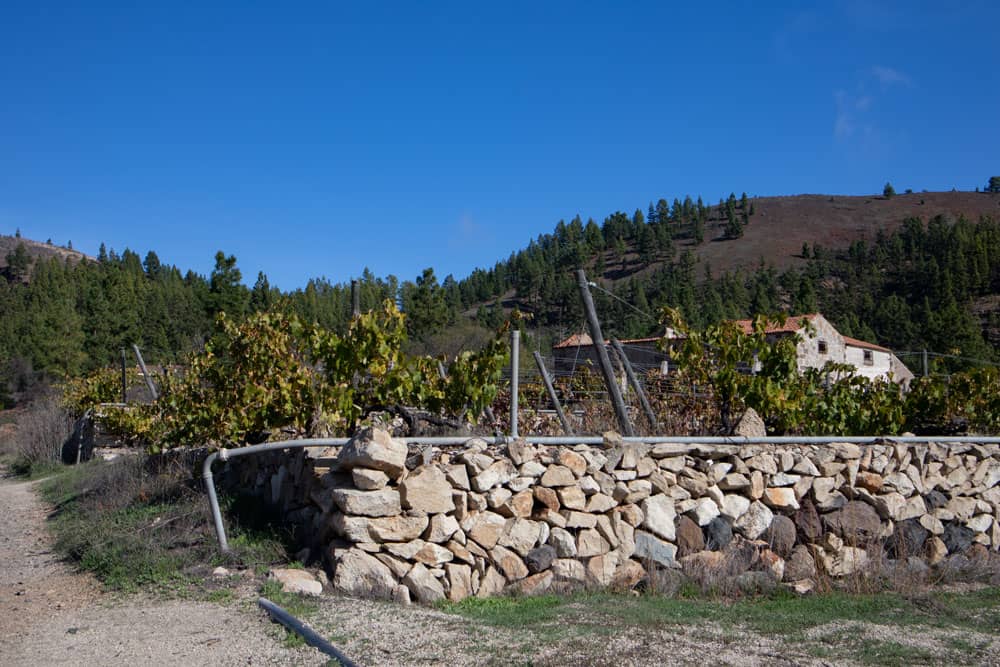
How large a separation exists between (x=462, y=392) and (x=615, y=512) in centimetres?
199

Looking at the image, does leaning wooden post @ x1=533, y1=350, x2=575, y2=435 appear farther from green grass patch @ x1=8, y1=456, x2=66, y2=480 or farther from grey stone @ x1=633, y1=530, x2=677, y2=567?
green grass patch @ x1=8, y1=456, x2=66, y2=480

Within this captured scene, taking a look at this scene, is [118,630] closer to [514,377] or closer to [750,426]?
[514,377]

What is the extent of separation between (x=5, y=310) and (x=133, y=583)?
58.0m

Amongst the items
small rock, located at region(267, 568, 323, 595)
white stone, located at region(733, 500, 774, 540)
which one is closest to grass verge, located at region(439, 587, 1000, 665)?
white stone, located at region(733, 500, 774, 540)

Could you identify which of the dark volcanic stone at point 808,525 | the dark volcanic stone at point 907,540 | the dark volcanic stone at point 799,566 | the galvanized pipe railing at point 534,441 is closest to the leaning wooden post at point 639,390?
the galvanized pipe railing at point 534,441

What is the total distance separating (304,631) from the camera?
4758 mm

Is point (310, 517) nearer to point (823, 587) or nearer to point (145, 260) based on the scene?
point (823, 587)

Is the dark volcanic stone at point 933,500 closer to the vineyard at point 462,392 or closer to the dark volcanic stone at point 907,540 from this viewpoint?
the dark volcanic stone at point 907,540

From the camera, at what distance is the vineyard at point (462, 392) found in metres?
7.98

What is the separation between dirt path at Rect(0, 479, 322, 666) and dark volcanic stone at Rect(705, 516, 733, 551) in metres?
4.15

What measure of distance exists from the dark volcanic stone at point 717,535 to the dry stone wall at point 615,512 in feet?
0.04

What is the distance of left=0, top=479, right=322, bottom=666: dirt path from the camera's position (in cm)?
459

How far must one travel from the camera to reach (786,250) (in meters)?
87.6

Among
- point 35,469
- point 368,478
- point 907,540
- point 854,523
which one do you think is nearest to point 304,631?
point 368,478
